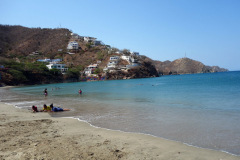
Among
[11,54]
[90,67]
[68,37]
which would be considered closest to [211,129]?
[90,67]

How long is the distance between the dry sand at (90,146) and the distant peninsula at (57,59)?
6747cm

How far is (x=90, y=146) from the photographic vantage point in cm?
648

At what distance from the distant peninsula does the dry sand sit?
221ft

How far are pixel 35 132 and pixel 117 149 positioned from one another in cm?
431

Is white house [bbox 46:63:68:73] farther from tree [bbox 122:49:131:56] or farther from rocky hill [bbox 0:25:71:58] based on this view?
tree [bbox 122:49:131:56]

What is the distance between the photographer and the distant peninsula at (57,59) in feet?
255

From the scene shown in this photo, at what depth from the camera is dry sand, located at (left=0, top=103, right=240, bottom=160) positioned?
5.67 metres

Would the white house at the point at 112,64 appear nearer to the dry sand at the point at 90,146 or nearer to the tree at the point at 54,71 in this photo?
the tree at the point at 54,71

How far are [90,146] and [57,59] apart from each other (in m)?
115

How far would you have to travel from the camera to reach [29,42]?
136750mm

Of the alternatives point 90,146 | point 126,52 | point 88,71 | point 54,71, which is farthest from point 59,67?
point 90,146

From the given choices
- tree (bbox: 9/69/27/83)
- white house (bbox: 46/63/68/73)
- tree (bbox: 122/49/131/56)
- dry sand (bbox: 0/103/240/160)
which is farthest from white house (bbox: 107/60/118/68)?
dry sand (bbox: 0/103/240/160)

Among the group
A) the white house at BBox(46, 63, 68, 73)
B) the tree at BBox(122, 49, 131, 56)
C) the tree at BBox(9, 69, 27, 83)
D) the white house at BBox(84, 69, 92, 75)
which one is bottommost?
the tree at BBox(9, 69, 27, 83)

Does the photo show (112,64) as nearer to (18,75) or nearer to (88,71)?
(88,71)
